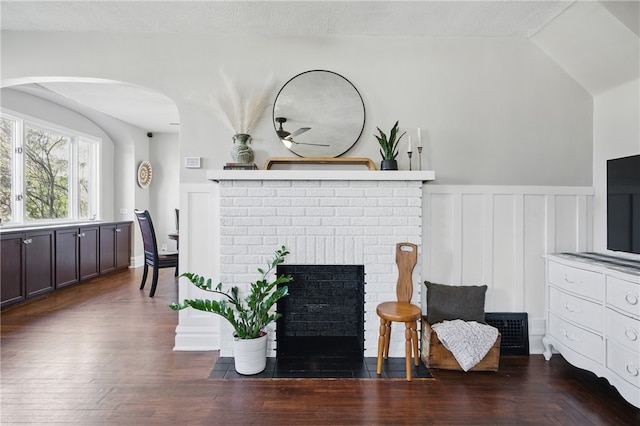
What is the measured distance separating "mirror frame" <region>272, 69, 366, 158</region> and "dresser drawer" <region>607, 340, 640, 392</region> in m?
2.08

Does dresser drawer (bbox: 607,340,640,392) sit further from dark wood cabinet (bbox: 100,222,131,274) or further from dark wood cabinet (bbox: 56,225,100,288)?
dark wood cabinet (bbox: 100,222,131,274)

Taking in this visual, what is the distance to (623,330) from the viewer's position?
1.85 metres

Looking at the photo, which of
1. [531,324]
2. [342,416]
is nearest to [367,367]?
[342,416]

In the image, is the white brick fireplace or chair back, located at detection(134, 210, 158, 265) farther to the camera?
chair back, located at detection(134, 210, 158, 265)

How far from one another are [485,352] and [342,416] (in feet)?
3.60

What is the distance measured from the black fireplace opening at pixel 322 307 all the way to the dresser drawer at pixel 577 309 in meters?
1.41

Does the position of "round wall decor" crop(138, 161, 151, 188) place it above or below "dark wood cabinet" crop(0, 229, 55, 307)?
above

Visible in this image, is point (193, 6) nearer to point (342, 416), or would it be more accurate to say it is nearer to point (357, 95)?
point (357, 95)

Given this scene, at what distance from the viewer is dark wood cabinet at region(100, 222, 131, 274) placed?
4910 millimetres

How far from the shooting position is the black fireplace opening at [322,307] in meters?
2.64

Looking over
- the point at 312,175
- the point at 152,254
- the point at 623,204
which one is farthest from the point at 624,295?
the point at 152,254

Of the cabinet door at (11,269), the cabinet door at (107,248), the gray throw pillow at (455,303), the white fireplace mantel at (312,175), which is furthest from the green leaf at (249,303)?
the cabinet door at (107,248)

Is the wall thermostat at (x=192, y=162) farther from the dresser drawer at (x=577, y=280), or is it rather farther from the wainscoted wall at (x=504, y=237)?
the dresser drawer at (x=577, y=280)

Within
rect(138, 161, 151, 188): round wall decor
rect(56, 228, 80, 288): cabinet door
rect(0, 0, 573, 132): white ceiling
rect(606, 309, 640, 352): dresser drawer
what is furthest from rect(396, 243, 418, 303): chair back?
rect(138, 161, 151, 188): round wall decor
